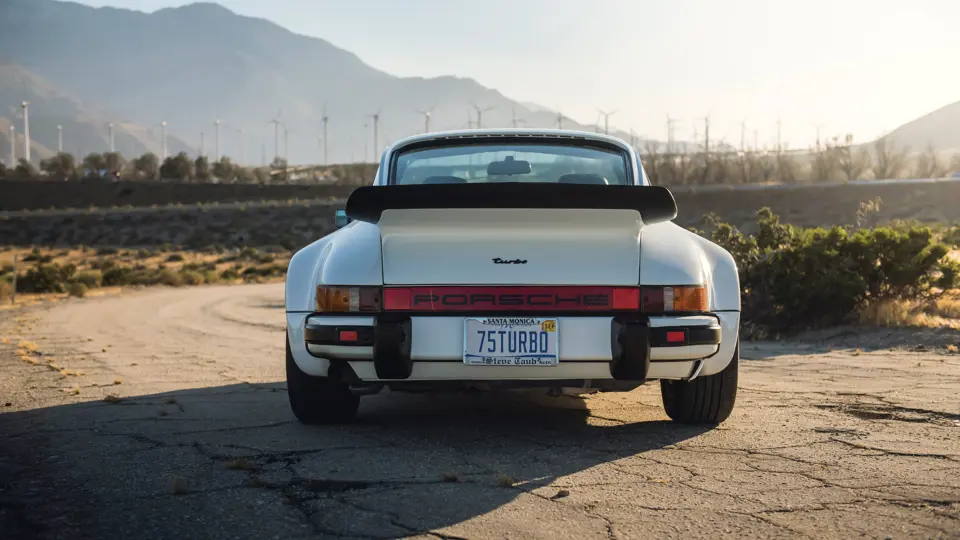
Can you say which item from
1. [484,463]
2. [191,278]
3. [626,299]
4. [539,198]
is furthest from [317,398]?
[191,278]

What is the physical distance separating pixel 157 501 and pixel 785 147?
75.9 metres

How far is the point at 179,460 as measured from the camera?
481cm

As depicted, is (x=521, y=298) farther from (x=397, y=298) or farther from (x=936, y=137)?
(x=936, y=137)

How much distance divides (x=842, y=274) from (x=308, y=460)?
8.10 metres

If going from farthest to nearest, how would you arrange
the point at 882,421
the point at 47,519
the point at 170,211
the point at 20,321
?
the point at 170,211 < the point at 20,321 < the point at 882,421 < the point at 47,519

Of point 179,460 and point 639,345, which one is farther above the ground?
point 639,345

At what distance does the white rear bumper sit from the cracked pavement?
15.6 inches

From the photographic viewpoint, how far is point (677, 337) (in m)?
4.79

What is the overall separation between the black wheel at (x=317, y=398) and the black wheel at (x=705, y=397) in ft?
6.06

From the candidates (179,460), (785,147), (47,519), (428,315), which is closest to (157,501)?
(47,519)

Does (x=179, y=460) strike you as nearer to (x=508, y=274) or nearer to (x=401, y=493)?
(x=401, y=493)

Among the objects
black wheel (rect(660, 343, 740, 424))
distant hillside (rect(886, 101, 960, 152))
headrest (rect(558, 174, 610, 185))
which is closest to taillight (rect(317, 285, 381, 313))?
headrest (rect(558, 174, 610, 185))

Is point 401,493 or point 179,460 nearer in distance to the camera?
point 401,493

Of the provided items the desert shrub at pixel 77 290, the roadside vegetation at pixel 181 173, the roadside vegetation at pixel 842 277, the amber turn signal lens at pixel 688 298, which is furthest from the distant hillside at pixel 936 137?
the amber turn signal lens at pixel 688 298
